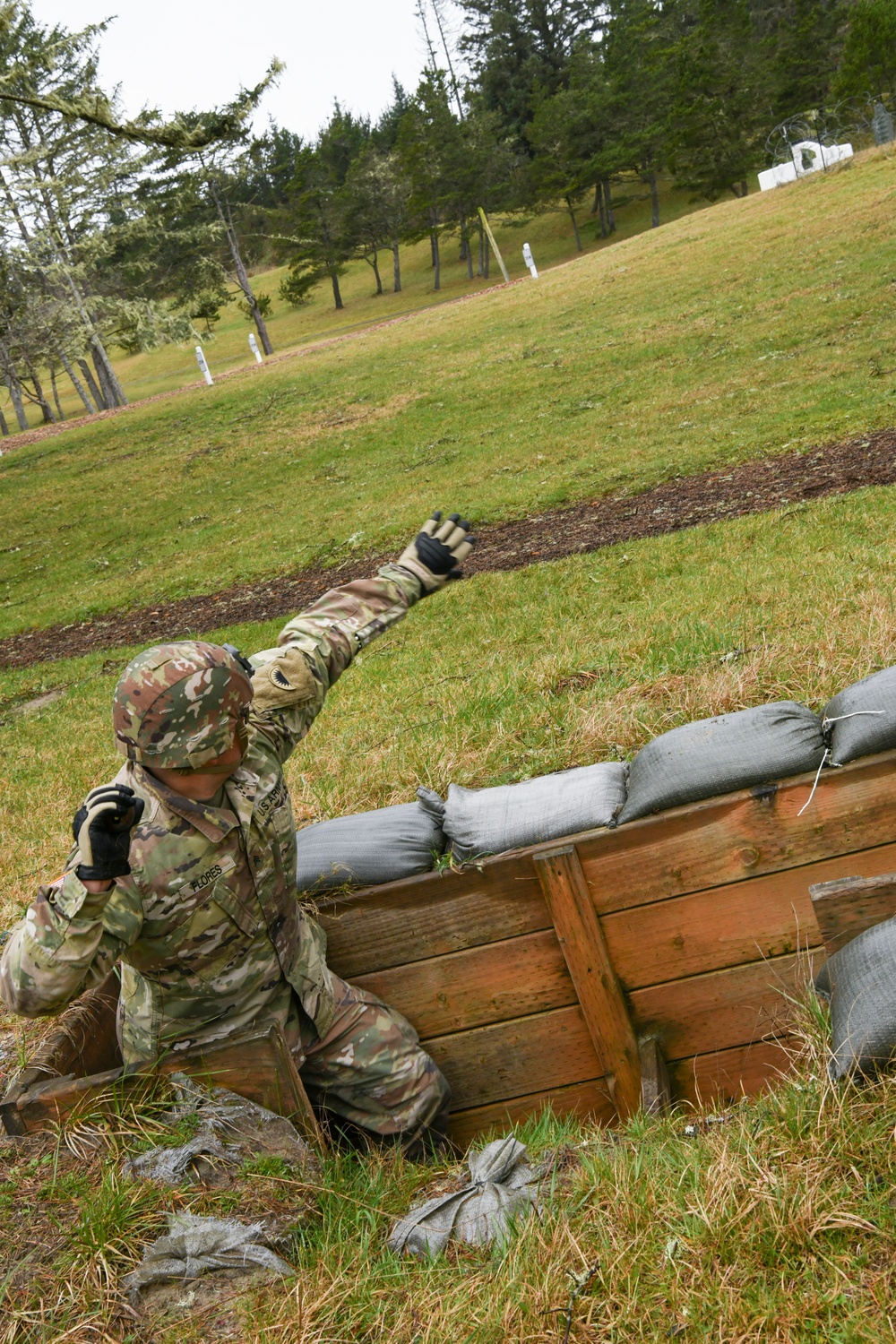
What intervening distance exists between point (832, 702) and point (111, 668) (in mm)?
8848

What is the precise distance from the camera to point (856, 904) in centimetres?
272

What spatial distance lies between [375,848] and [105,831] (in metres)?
1.39

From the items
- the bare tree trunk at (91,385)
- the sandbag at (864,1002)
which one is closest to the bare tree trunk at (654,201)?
the bare tree trunk at (91,385)

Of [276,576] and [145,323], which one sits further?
[145,323]

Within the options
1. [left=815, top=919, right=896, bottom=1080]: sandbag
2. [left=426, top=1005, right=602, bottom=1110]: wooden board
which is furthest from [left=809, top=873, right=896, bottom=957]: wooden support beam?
[left=426, top=1005, right=602, bottom=1110]: wooden board

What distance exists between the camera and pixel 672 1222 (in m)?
2.20

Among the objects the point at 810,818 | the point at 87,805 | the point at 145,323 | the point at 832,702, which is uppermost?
the point at 145,323

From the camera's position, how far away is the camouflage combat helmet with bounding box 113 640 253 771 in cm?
288

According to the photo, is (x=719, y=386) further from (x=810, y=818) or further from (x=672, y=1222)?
(x=672, y=1222)

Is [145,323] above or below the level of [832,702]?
above

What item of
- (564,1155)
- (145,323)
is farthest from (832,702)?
(145,323)

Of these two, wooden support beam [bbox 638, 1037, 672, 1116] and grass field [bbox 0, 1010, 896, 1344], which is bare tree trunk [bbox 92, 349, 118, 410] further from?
grass field [bbox 0, 1010, 896, 1344]

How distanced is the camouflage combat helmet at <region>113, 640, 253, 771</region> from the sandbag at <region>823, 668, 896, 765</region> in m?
1.98

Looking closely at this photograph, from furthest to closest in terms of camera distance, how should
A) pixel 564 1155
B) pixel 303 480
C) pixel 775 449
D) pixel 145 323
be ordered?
pixel 145 323
pixel 303 480
pixel 775 449
pixel 564 1155
